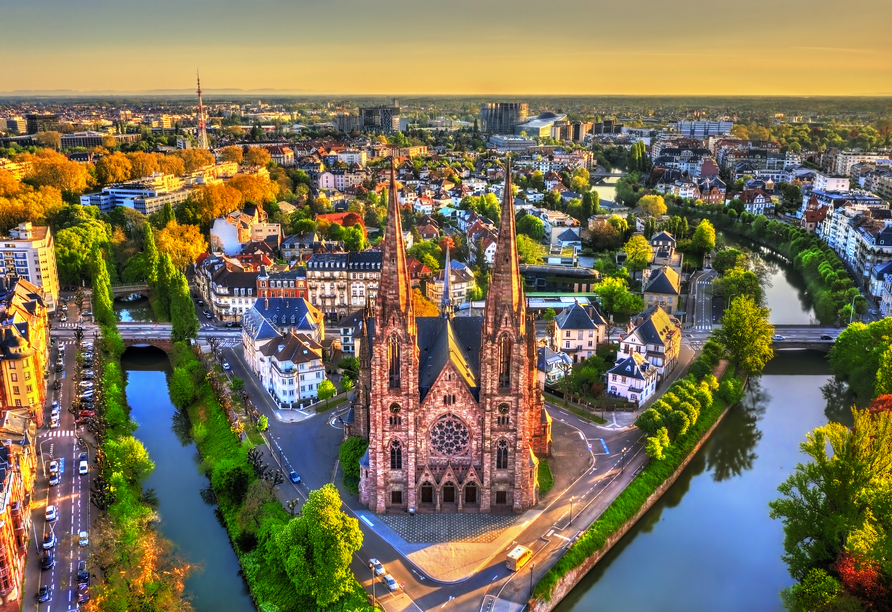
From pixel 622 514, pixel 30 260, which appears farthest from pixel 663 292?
pixel 30 260

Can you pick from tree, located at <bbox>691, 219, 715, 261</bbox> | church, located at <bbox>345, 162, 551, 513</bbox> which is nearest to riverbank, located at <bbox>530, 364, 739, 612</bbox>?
church, located at <bbox>345, 162, 551, 513</bbox>

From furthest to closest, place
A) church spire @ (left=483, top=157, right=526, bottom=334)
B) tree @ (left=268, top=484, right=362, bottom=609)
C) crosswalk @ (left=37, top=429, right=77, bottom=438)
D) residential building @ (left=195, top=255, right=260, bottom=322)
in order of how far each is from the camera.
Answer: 1. residential building @ (left=195, top=255, right=260, bottom=322)
2. crosswalk @ (left=37, top=429, right=77, bottom=438)
3. church spire @ (left=483, top=157, right=526, bottom=334)
4. tree @ (left=268, top=484, right=362, bottom=609)

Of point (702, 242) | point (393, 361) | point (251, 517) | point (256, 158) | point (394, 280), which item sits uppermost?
point (256, 158)

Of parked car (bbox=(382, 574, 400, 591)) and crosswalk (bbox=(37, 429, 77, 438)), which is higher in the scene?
crosswalk (bbox=(37, 429, 77, 438))

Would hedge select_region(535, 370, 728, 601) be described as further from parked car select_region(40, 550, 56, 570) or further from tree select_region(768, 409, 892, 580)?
parked car select_region(40, 550, 56, 570)

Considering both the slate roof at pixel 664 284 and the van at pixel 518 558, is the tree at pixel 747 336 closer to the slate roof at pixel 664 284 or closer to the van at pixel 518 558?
the slate roof at pixel 664 284

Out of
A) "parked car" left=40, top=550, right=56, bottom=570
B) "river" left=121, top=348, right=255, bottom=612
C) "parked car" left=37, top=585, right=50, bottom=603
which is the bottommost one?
"river" left=121, top=348, right=255, bottom=612

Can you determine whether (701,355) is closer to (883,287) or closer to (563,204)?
(883,287)

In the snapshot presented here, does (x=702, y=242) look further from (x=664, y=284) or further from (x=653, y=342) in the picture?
(x=653, y=342)
